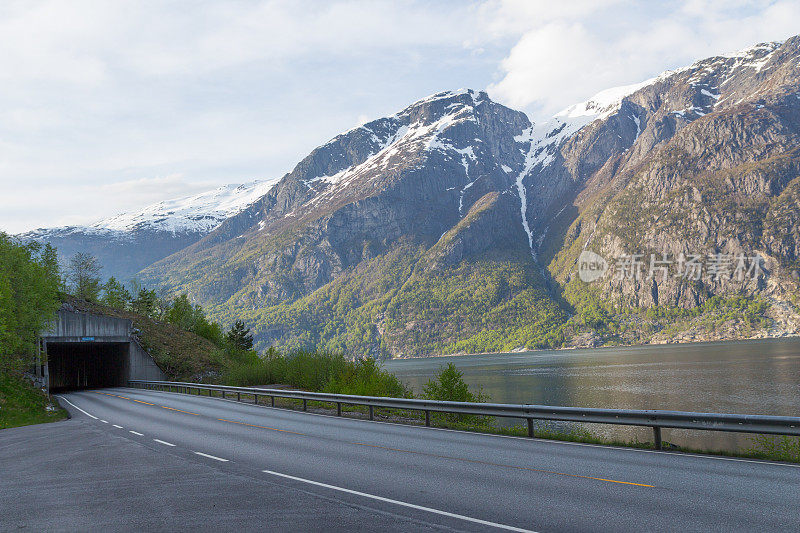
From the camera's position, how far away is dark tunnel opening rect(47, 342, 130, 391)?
52.2 m

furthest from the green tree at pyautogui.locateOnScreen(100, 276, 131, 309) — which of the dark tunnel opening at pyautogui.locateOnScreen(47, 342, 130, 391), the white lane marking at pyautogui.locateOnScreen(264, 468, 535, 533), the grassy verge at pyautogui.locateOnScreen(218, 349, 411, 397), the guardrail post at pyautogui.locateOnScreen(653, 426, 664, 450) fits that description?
the guardrail post at pyautogui.locateOnScreen(653, 426, 664, 450)

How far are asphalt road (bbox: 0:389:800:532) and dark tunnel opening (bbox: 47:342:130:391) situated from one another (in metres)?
39.2

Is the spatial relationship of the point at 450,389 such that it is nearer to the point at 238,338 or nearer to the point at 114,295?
the point at 238,338

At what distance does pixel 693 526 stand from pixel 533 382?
66.6 metres

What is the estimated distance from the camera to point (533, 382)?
71250mm

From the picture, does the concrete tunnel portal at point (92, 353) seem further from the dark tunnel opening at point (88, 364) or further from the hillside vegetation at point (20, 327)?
the hillside vegetation at point (20, 327)

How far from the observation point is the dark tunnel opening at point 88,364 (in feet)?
171

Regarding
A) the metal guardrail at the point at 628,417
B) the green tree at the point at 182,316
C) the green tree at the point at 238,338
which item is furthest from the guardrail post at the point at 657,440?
the green tree at the point at 238,338

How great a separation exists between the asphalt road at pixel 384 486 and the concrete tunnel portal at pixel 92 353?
31.6 metres

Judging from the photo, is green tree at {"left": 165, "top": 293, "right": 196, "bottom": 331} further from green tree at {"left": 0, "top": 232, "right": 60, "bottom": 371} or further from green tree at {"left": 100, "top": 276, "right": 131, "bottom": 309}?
green tree at {"left": 0, "top": 232, "right": 60, "bottom": 371}

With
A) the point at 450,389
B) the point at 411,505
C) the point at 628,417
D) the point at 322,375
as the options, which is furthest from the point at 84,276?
the point at 411,505

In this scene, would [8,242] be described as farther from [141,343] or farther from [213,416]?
[213,416]

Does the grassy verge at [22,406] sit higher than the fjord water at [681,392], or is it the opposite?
the grassy verge at [22,406]

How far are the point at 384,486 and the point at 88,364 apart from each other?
62.1 metres
